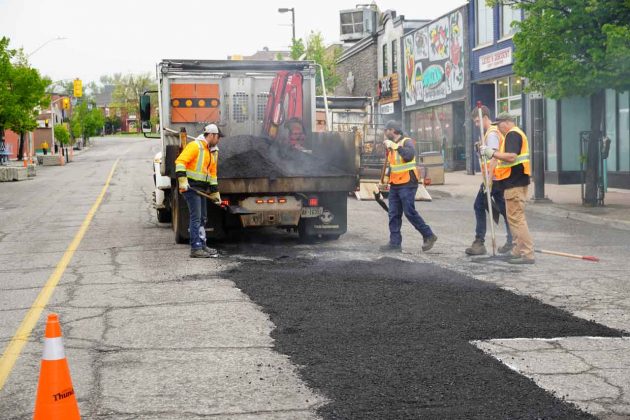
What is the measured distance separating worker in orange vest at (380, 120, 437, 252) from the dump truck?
848mm

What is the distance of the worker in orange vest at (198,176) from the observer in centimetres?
1097

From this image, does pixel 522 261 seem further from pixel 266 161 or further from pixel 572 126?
pixel 572 126

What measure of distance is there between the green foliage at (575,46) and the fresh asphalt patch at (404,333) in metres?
7.33

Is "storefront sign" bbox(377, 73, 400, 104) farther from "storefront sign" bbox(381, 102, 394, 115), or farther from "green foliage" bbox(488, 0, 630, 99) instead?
"green foliage" bbox(488, 0, 630, 99)

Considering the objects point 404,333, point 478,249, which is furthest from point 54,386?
point 478,249

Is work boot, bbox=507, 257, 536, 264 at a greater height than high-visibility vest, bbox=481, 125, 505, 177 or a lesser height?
lesser

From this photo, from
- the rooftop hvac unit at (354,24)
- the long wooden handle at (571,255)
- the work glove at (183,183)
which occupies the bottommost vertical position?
the long wooden handle at (571,255)

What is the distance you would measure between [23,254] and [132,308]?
4905mm

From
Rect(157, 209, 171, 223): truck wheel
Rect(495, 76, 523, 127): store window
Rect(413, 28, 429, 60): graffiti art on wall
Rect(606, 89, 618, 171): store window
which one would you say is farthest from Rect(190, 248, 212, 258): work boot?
Rect(413, 28, 429, 60): graffiti art on wall

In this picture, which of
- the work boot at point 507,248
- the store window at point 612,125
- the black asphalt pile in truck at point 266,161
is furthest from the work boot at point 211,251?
the store window at point 612,125

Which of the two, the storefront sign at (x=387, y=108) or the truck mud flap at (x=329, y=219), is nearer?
the truck mud flap at (x=329, y=219)

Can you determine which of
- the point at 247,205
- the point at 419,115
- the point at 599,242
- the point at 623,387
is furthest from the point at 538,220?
the point at 419,115

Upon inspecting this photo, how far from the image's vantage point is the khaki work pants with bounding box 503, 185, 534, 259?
9.99m

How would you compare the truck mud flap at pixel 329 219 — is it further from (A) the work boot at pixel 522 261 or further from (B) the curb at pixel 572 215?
(B) the curb at pixel 572 215
